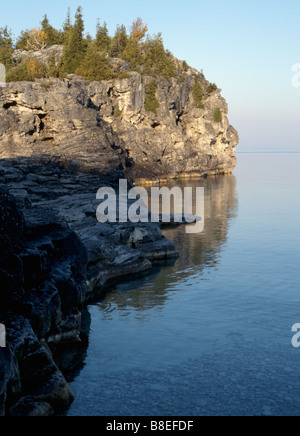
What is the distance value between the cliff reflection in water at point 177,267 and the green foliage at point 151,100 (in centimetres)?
4734

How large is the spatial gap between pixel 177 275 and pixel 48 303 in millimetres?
16824

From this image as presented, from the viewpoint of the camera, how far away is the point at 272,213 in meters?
65.0

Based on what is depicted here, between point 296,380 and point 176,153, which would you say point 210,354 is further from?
point 176,153

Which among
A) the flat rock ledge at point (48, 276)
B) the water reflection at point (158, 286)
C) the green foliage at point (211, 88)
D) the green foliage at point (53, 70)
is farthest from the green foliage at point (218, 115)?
the flat rock ledge at point (48, 276)

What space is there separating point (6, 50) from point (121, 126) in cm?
3647

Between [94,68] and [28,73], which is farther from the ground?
[94,68]

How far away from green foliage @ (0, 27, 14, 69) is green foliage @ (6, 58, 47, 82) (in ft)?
37.3

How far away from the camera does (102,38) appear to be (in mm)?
117000

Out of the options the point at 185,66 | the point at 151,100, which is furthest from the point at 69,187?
the point at 185,66

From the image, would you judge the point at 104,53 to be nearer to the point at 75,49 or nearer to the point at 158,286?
the point at 75,49

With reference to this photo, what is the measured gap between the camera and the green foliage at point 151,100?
362ft

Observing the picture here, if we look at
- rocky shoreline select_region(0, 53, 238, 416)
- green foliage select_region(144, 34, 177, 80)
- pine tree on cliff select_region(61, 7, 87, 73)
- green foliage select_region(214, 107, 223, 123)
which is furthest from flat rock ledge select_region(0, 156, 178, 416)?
green foliage select_region(214, 107, 223, 123)
